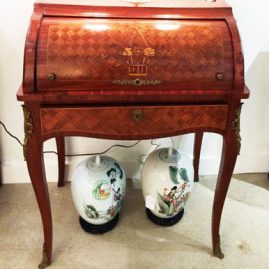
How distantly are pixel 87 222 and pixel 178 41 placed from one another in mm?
804

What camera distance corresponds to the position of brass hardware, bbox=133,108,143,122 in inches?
41.3

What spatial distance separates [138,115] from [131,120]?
1.0 inches

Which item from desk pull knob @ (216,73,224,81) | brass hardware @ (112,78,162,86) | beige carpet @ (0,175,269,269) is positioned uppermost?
desk pull knob @ (216,73,224,81)

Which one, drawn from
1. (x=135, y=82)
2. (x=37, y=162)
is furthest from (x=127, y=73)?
(x=37, y=162)

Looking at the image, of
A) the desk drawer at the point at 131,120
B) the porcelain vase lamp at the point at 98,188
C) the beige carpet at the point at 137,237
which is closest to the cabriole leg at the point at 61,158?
the beige carpet at the point at 137,237

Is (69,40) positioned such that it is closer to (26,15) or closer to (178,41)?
(178,41)

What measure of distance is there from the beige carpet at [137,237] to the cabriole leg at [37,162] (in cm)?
11

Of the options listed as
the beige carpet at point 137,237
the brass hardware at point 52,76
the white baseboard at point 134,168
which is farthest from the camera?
the white baseboard at point 134,168

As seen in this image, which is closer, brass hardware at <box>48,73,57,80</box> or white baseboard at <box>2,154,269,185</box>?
brass hardware at <box>48,73,57,80</box>

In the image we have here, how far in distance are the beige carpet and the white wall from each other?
143 mm

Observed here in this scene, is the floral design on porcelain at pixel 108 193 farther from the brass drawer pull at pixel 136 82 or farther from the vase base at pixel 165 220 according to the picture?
the brass drawer pull at pixel 136 82

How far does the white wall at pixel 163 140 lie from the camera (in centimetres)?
144

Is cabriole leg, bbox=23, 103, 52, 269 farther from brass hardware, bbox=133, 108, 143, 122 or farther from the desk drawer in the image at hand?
brass hardware, bbox=133, 108, 143, 122

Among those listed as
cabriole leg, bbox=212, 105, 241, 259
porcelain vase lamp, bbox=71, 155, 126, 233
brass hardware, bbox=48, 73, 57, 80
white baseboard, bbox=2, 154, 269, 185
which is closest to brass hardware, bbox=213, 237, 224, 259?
cabriole leg, bbox=212, 105, 241, 259
